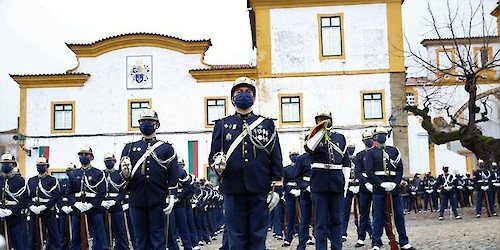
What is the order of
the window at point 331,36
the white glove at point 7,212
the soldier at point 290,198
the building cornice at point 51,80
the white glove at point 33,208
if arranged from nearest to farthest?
the white glove at point 7,212 → the white glove at point 33,208 → the soldier at point 290,198 → the window at point 331,36 → the building cornice at point 51,80

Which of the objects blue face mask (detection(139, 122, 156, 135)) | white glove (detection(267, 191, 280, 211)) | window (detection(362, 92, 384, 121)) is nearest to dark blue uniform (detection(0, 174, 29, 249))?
blue face mask (detection(139, 122, 156, 135))

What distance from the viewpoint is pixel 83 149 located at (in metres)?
14.4

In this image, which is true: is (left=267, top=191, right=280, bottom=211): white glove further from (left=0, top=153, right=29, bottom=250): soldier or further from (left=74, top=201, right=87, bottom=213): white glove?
(left=0, top=153, right=29, bottom=250): soldier

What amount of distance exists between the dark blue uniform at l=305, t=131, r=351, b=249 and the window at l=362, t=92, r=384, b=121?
21.8 m

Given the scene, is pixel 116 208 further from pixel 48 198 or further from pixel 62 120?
pixel 62 120

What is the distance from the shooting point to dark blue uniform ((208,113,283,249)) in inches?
311

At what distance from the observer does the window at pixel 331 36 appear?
107ft

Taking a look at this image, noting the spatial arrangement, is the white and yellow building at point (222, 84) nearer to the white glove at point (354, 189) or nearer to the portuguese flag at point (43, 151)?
the portuguese flag at point (43, 151)

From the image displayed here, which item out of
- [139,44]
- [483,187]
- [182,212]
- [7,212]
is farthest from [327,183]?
[139,44]

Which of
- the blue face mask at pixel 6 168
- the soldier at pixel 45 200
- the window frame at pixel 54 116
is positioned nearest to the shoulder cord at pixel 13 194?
the blue face mask at pixel 6 168

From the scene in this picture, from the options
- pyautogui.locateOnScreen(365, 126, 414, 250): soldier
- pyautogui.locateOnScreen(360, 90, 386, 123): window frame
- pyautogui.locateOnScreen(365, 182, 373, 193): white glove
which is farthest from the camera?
pyautogui.locateOnScreen(360, 90, 386, 123): window frame

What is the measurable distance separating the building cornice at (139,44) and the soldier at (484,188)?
1489 cm

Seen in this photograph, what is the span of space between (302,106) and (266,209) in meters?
24.7

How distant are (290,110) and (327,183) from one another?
2196 centimetres
